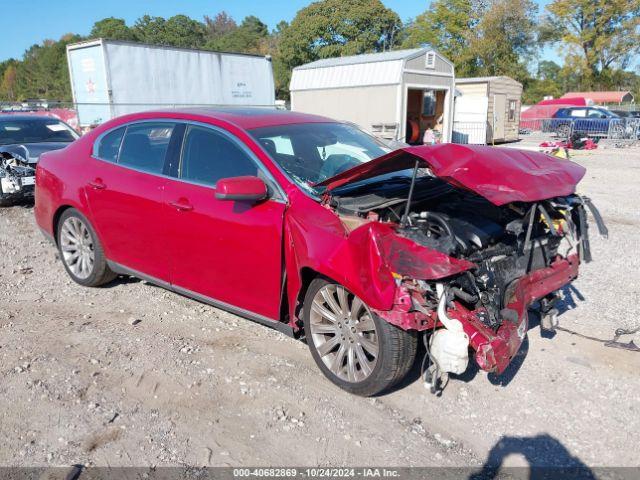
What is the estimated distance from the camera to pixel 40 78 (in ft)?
275

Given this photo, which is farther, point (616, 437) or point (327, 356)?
point (327, 356)

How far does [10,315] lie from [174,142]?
2182mm

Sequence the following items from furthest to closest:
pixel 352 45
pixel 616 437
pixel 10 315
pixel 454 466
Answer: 1. pixel 352 45
2. pixel 10 315
3. pixel 616 437
4. pixel 454 466

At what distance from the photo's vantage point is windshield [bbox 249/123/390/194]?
379 cm

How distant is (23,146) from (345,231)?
785 centimetres

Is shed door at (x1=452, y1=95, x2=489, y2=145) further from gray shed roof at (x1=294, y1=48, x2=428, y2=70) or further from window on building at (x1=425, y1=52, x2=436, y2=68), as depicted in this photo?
gray shed roof at (x1=294, y1=48, x2=428, y2=70)

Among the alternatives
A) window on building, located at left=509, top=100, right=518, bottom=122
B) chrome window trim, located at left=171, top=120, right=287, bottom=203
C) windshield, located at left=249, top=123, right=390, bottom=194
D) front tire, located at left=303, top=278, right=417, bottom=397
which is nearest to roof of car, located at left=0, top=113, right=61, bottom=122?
chrome window trim, located at left=171, top=120, right=287, bottom=203

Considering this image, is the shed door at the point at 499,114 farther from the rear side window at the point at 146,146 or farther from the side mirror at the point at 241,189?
the side mirror at the point at 241,189

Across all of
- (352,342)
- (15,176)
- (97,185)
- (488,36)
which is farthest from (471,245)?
(488,36)

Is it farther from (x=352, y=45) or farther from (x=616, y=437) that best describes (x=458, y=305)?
(x=352, y=45)

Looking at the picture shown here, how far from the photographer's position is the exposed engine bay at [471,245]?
3037 mm

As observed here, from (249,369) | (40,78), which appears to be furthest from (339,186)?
(40,78)

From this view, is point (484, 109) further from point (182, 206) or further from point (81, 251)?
point (182, 206)

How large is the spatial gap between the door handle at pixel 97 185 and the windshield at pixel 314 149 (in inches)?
63.6
